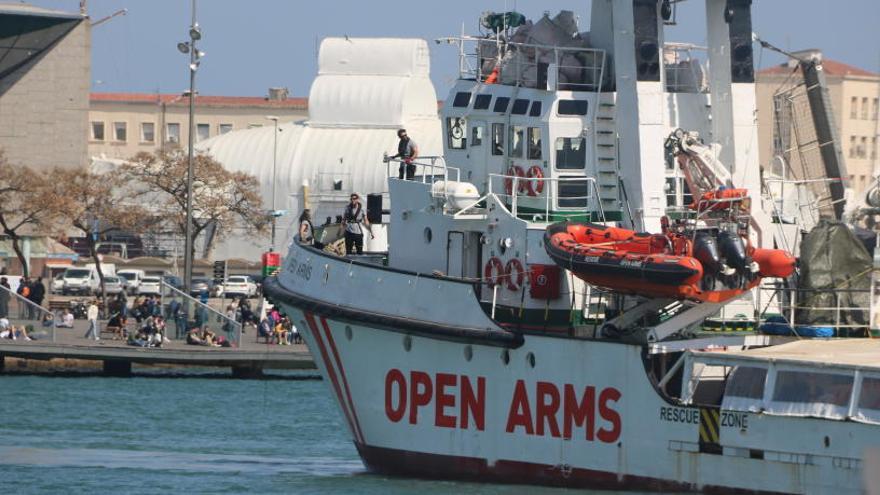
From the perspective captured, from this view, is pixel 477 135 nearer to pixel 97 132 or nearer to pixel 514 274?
pixel 514 274

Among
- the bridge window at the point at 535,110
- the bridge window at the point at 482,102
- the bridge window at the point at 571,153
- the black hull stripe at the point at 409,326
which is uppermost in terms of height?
the bridge window at the point at 482,102

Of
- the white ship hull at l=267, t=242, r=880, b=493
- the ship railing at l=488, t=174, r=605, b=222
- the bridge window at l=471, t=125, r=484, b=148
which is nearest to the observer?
the white ship hull at l=267, t=242, r=880, b=493

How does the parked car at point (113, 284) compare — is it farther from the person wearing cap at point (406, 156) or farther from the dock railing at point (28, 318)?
the person wearing cap at point (406, 156)

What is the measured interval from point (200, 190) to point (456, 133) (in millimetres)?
56627

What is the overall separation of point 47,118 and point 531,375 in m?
66.2

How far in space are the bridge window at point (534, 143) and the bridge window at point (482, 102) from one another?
3.94 feet

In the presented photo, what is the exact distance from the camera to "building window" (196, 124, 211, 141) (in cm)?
13738

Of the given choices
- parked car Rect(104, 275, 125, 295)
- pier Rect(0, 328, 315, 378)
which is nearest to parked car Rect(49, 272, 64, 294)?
parked car Rect(104, 275, 125, 295)

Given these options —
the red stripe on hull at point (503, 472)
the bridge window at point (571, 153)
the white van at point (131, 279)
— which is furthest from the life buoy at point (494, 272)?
the white van at point (131, 279)

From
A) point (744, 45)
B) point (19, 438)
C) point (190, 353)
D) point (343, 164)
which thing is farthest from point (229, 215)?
point (744, 45)

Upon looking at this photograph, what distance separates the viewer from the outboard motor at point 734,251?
24266mm

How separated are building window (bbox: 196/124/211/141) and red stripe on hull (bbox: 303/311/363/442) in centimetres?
10900

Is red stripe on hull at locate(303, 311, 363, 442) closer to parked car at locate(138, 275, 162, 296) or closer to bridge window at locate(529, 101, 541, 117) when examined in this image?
bridge window at locate(529, 101, 541, 117)

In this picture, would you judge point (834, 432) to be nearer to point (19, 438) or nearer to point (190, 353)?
point (19, 438)
